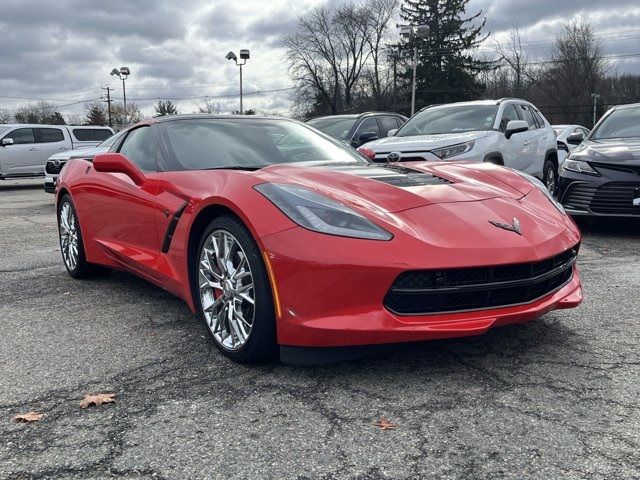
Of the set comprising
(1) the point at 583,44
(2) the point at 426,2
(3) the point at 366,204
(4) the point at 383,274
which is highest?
(2) the point at 426,2

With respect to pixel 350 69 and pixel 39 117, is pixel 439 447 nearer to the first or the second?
pixel 350 69

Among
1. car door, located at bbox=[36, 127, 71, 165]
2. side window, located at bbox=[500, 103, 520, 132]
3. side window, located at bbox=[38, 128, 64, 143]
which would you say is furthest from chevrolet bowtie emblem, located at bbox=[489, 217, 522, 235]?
side window, located at bbox=[38, 128, 64, 143]

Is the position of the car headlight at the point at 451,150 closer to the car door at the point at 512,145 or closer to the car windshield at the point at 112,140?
the car door at the point at 512,145

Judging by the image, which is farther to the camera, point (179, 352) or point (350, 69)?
point (350, 69)

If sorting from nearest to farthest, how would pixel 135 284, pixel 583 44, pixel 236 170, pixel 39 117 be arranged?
pixel 236 170 < pixel 135 284 < pixel 583 44 < pixel 39 117

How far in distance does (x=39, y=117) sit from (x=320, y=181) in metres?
70.5

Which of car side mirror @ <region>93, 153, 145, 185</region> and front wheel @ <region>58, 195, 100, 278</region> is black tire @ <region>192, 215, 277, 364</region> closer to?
car side mirror @ <region>93, 153, 145, 185</region>

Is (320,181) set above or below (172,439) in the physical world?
above

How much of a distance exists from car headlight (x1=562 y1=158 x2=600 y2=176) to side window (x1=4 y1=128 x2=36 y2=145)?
15003 millimetres

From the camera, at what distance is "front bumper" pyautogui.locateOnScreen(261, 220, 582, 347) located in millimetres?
2518

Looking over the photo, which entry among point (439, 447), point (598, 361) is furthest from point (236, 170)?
point (598, 361)

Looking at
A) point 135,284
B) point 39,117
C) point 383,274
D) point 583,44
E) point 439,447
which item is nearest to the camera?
point 439,447

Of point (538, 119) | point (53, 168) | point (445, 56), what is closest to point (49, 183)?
point (53, 168)

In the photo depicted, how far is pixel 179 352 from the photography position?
3.15 metres
